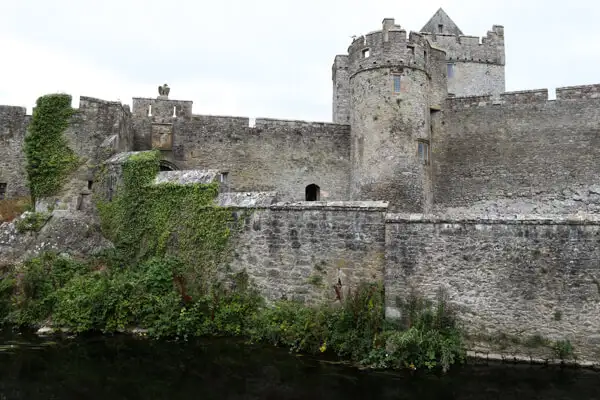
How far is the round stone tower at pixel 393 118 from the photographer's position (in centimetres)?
1554

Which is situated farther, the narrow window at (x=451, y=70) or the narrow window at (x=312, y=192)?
the narrow window at (x=451, y=70)

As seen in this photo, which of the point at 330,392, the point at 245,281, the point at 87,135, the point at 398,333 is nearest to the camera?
the point at 330,392

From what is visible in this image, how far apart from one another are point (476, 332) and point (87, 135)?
1255 centimetres

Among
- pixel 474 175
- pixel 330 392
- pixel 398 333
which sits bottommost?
pixel 330 392

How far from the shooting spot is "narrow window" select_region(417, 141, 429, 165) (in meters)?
16.0

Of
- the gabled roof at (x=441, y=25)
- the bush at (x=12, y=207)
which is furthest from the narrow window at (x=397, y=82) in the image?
the gabled roof at (x=441, y=25)

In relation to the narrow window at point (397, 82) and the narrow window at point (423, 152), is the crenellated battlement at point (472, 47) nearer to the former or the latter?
the narrow window at point (397, 82)

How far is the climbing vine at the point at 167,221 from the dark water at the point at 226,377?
2.48 m

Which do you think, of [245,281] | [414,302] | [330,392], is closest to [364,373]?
[330,392]

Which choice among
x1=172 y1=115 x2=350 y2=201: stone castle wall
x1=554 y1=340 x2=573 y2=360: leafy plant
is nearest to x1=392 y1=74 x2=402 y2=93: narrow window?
x1=172 y1=115 x2=350 y2=201: stone castle wall

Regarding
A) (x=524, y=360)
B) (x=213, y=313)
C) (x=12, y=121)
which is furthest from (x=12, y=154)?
(x=524, y=360)

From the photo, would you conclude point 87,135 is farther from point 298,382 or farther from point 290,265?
point 298,382

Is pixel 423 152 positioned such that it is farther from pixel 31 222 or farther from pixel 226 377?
pixel 31 222

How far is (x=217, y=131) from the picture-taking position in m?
18.1
